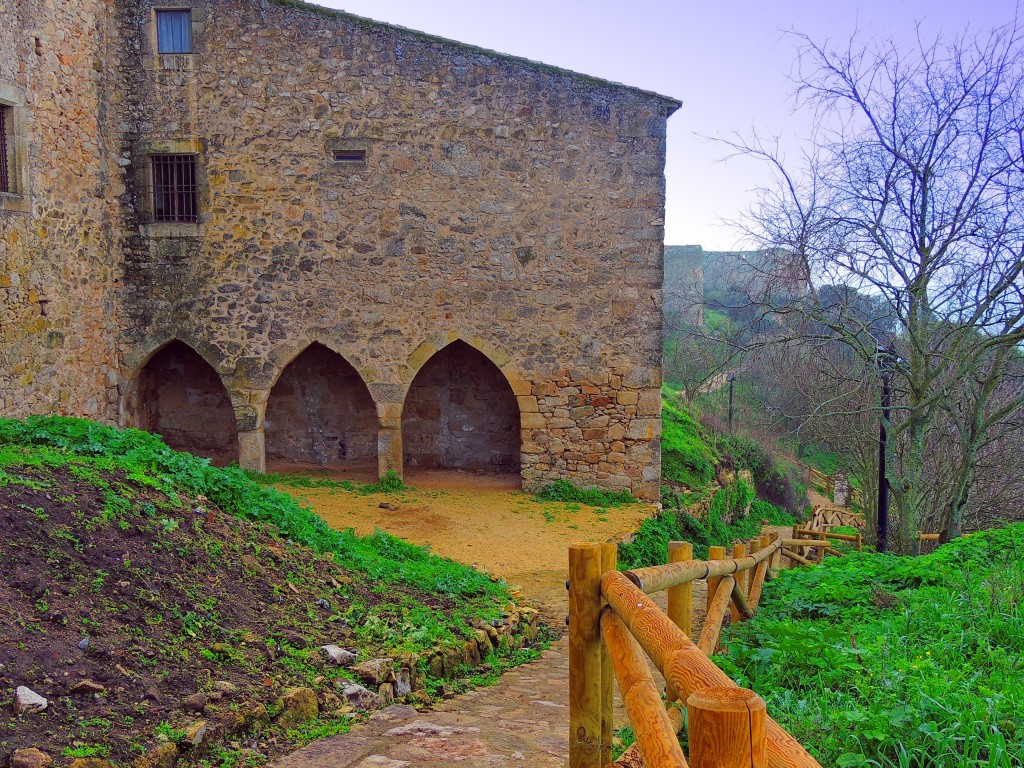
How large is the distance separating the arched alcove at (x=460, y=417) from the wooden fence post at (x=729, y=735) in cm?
1189

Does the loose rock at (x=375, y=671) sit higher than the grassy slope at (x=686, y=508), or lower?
higher

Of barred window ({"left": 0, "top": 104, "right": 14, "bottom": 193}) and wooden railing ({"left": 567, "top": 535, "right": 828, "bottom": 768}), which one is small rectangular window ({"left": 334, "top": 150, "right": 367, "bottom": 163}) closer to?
barred window ({"left": 0, "top": 104, "right": 14, "bottom": 193})

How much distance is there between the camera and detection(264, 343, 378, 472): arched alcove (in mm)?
13398

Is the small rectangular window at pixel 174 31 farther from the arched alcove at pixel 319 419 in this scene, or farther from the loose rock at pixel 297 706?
the loose rock at pixel 297 706

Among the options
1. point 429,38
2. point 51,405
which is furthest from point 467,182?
point 51,405

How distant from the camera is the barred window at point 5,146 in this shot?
9195 mm

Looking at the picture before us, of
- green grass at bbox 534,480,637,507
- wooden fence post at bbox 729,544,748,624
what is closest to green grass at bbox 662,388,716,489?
green grass at bbox 534,480,637,507

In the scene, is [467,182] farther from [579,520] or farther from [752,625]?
[752,625]

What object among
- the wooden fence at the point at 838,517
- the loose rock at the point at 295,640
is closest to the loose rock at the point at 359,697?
the loose rock at the point at 295,640

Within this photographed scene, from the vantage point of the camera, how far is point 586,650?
303cm

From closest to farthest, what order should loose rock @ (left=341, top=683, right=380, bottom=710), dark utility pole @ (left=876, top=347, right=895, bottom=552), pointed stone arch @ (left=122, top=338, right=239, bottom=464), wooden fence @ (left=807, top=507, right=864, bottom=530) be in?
loose rock @ (left=341, top=683, right=380, bottom=710)
dark utility pole @ (left=876, top=347, right=895, bottom=552)
pointed stone arch @ (left=122, top=338, right=239, bottom=464)
wooden fence @ (left=807, top=507, right=864, bottom=530)

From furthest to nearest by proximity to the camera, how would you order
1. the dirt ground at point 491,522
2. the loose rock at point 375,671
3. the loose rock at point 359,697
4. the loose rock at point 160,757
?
the dirt ground at point 491,522
the loose rock at point 375,671
the loose rock at point 359,697
the loose rock at point 160,757

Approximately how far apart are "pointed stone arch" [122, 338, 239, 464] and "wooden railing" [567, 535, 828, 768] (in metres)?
10.3

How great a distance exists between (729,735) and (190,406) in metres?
13.1
